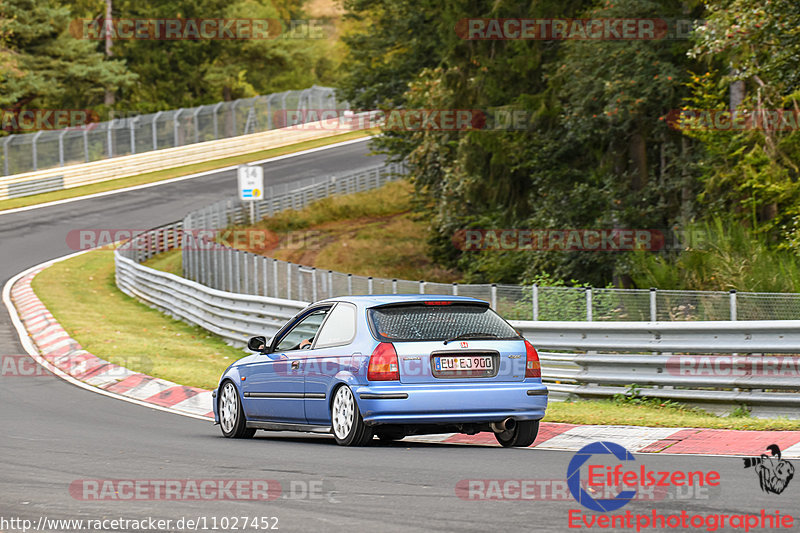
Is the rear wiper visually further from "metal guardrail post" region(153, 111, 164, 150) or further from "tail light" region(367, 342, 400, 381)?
"metal guardrail post" region(153, 111, 164, 150)

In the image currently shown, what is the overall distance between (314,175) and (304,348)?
4662 centimetres

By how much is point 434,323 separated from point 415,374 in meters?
0.57

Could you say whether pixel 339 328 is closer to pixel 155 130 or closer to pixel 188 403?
pixel 188 403

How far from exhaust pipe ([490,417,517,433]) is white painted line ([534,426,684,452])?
283mm

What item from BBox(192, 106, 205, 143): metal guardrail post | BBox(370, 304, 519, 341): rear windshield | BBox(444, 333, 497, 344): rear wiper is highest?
BBox(192, 106, 205, 143): metal guardrail post

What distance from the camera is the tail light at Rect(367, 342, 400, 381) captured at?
30.1 feet

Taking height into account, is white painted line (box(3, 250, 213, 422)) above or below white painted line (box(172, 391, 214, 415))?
below

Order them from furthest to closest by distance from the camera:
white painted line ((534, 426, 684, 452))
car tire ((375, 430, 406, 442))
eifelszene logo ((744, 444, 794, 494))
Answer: car tire ((375, 430, 406, 442)) → white painted line ((534, 426, 684, 452)) → eifelszene logo ((744, 444, 794, 494))

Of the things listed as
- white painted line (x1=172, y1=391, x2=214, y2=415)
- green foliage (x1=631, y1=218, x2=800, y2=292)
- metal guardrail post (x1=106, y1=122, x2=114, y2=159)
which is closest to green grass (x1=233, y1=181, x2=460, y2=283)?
metal guardrail post (x1=106, y1=122, x2=114, y2=159)

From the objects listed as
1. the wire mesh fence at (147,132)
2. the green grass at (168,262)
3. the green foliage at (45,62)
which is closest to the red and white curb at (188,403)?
the green grass at (168,262)

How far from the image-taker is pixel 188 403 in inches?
558

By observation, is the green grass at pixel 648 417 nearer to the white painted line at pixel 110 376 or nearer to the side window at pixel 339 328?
the side window at pixel 339 328

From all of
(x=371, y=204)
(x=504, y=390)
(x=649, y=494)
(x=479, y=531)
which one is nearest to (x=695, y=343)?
(x=504, y=390)

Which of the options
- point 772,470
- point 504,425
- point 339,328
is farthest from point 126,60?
point 772,470
